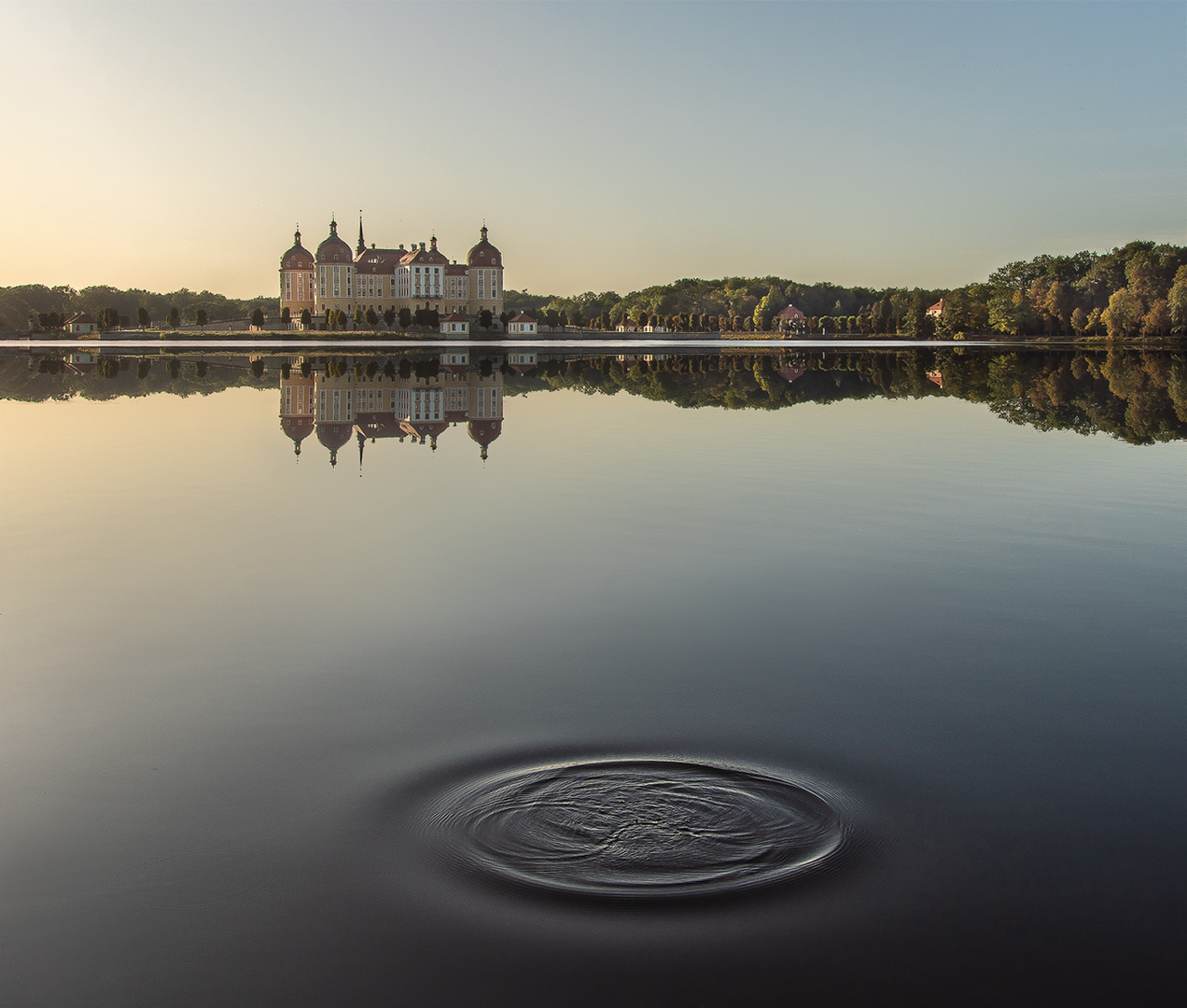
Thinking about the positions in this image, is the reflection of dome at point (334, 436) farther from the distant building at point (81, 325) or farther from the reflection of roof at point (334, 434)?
the distant building at point (81, 325)

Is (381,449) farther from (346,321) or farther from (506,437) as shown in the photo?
(346,321)

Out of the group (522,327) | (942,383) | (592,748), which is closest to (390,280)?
(522,327)

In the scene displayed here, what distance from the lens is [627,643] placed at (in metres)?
8.66

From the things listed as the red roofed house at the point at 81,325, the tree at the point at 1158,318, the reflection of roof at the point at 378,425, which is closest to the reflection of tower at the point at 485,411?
the reflection of roof at the point at 378,425

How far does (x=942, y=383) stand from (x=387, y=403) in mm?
21390

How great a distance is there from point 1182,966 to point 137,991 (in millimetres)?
4063

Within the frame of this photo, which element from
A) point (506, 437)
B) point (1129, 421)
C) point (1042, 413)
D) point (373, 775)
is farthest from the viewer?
point (1042, 413)

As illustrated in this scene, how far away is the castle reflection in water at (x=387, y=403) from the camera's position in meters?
23.7

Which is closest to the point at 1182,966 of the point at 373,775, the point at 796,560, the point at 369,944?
the point at 369,944

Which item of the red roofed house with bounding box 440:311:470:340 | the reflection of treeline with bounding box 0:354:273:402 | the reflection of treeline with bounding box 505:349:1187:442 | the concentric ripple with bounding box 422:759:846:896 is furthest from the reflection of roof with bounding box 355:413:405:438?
the red roofed house with bounding box 440:311:470:340

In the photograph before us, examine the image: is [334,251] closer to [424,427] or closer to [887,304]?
[887,304]

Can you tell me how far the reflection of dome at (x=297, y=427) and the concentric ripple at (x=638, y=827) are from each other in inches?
613

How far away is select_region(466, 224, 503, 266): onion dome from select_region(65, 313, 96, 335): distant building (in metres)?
39.4

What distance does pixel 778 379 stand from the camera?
4528 cm
